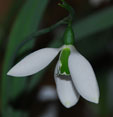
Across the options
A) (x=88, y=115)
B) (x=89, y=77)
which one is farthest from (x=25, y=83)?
(x=88, y=115)

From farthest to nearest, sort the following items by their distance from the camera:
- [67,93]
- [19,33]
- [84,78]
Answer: [19,33] → [67,93] → [84,78]

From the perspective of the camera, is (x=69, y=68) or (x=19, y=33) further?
(x=19, y=33)

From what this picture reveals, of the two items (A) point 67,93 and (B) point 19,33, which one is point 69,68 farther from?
(B) point 19,33

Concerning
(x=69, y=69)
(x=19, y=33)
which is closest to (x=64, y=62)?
(x=69, y=69)

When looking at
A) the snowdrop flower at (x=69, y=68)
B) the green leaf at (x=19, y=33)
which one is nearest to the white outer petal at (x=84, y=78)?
the snowdrop flower at (x=69, y=68)

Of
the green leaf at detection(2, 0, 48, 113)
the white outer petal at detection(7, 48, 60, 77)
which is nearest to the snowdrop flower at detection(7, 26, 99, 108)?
the white outer petal at detection(7, 48, 60, 77)

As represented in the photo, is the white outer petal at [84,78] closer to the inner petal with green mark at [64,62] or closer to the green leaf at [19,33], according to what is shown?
the inner petal with green mark at [64,62]

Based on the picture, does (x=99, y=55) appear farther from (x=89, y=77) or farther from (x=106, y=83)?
(x=89, y=77)

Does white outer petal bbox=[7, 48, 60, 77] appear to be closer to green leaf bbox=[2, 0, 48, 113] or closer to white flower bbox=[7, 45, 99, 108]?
white flower bbox=[7, 45, 99, 108]
